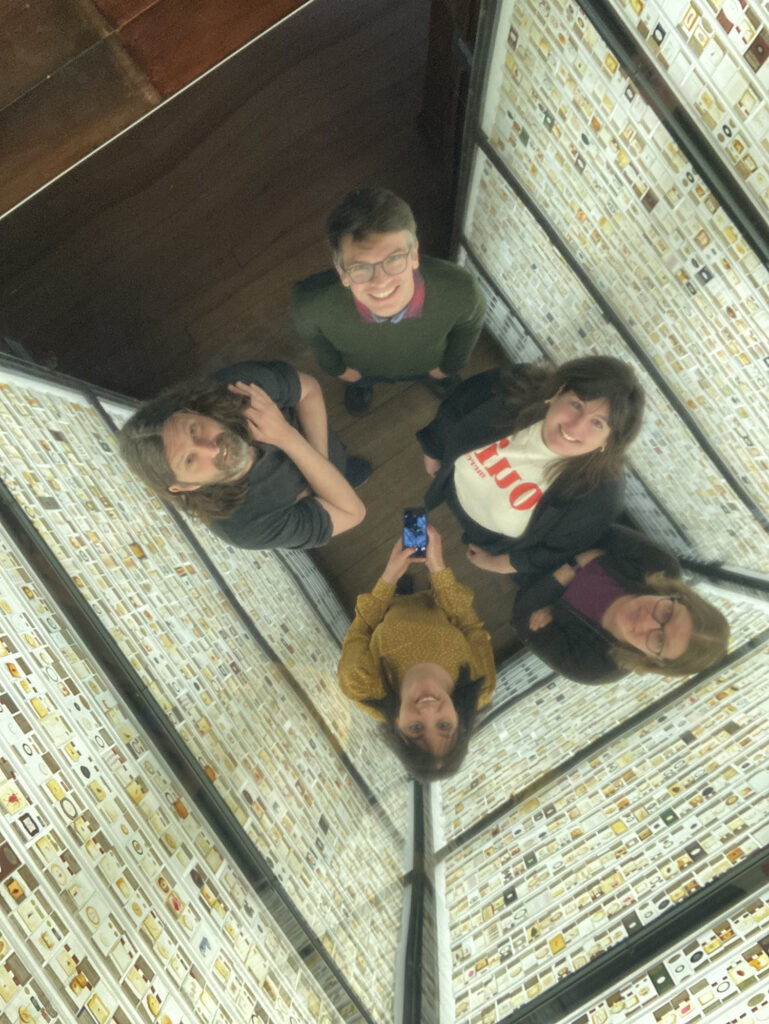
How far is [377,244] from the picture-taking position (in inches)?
53.1

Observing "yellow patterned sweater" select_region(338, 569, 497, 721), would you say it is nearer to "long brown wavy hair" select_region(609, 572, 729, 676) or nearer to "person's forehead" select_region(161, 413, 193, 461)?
"long brown wavy hair" select_region(609, 572, 729, 676)

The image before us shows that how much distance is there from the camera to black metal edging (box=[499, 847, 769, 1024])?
35.3 inches

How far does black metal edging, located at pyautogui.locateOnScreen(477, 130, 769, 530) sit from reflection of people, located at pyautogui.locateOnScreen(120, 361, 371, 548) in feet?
2.73

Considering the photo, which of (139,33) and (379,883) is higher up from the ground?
(139,33)

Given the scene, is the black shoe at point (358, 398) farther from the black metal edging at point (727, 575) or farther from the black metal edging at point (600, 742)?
the black metal edging at point (600, 742)

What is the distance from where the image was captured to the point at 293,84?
245cm

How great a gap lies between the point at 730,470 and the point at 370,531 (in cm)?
141

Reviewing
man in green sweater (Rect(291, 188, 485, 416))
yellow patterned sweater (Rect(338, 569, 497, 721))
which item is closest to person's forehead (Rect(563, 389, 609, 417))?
man in green sweater (Rect(291, 188, 485, 416))

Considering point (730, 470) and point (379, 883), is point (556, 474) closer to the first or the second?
point (730, 470)

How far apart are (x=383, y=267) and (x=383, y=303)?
108mm

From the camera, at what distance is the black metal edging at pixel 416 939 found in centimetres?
119

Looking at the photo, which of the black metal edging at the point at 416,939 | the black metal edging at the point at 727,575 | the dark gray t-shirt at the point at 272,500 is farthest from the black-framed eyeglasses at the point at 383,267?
the black metal edging at the point at 416,939

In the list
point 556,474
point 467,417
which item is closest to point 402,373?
point 467,417

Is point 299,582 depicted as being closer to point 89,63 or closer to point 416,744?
point 416,744
